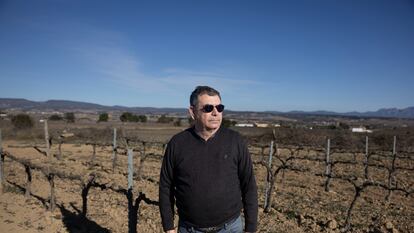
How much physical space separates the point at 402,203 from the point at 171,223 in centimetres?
833

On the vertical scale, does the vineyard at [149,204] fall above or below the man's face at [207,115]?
below

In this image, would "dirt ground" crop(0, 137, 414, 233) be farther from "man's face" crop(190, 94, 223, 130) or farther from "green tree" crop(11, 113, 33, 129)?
"green tree" crop(11, 113, 33, 129)

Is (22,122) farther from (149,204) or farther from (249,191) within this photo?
(249,191)

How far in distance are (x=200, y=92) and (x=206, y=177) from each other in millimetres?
646

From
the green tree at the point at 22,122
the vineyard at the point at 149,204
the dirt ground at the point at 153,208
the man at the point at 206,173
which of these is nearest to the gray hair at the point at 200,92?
the man at the point at 206,173

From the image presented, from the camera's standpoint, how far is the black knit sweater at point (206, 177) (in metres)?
2.84

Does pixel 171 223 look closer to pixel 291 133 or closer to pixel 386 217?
pixel 386 217

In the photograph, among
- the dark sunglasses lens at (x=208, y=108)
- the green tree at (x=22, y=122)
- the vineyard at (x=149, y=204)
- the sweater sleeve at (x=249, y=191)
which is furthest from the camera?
the green tree at (x=22, y=122)

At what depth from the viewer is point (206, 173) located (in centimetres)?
283

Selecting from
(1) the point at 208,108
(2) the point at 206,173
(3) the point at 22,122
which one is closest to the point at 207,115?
(1) the point at 208,108

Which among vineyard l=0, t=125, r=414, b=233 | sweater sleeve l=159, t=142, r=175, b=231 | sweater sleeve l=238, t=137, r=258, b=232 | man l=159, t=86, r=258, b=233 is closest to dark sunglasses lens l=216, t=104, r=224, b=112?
man l=159, t=86, r=258, b=233

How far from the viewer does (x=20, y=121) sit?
122 feet

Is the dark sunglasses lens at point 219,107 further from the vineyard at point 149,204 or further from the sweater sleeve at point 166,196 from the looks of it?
the vineyard at point 149,204

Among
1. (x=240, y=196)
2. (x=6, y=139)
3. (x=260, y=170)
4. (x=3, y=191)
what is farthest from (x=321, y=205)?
(x=6, y=139)
